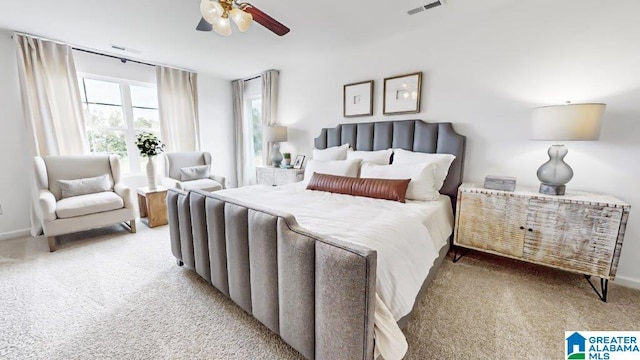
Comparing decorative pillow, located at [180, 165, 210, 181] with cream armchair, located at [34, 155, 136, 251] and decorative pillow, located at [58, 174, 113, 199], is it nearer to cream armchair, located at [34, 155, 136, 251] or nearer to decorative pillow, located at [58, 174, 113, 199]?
cream armchair, located at [34, 155, 136, 251]

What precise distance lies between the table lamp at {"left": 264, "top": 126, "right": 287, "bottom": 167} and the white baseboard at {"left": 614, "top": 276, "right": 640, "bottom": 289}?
4061 mm

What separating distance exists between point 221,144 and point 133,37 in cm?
249

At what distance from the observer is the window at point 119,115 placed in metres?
3.73

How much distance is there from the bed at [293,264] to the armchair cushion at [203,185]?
170cm

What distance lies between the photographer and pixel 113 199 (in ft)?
10.0

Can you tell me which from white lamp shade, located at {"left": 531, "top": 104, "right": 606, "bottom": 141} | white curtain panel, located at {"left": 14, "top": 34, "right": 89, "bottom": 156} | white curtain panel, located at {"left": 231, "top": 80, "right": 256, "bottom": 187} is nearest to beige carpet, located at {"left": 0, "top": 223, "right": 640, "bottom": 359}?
white lamp shade, located at {"left": 531, "top": 104, "right": 606, "bottom": 141}

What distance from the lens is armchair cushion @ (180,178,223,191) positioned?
150 inches

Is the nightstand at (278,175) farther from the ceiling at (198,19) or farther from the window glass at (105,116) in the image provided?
the window glass at (105,116)

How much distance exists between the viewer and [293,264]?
1185 mm

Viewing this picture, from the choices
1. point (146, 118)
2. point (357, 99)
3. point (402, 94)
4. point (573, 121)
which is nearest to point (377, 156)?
point (402, 94)

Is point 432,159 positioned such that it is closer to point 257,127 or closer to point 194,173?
point 194,173

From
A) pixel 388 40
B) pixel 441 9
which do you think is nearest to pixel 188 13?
pixel 388 40

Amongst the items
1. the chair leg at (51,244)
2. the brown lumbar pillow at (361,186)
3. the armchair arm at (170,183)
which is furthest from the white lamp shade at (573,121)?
the chair leg at (51,244)

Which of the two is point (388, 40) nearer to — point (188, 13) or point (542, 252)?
point (188, 13)
